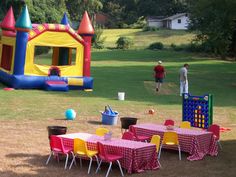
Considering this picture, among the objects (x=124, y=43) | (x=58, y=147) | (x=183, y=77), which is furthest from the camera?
(x=124, y=43)

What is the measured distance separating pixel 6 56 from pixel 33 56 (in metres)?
2.74

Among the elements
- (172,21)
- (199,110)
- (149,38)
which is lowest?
(199,110)

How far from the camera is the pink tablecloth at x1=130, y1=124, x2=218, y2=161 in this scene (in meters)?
11.7

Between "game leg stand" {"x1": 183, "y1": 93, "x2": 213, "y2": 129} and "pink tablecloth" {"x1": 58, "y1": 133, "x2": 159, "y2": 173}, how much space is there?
4.97 meters

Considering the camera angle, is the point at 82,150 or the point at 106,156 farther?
the point at 82,150

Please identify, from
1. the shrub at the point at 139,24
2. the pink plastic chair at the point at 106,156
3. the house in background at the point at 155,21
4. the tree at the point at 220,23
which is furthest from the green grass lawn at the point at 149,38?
the pink plastic chair at the point at 106,156

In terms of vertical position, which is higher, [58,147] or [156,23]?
[156,23]

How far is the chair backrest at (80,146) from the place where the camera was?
33.6ft

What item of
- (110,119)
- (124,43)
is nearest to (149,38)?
(124,43)

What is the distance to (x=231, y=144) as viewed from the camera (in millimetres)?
13711

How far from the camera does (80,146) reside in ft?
33.9

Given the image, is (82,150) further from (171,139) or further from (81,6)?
(81,6)

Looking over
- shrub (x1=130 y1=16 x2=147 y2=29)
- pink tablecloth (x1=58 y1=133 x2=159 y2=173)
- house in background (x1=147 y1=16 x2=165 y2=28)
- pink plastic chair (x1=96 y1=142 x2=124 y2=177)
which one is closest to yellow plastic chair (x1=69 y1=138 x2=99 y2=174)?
pink plastic chair (x1=96 y1=142 x2=124 y2=177)

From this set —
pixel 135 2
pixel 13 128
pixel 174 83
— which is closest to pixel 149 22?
pixel 135 2
